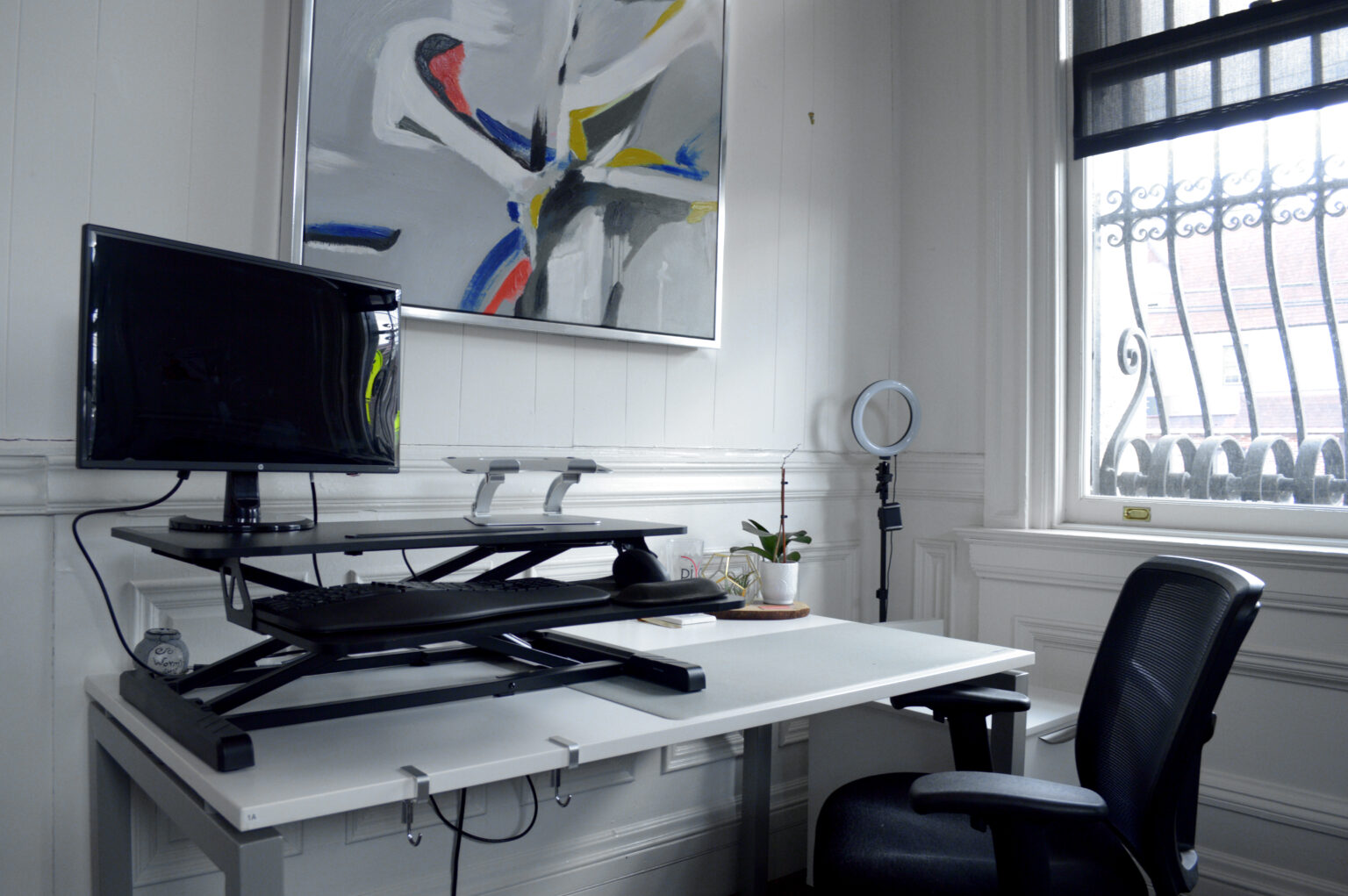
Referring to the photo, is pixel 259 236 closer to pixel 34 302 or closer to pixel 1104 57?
pixel 34 302

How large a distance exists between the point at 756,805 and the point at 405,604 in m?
1.40

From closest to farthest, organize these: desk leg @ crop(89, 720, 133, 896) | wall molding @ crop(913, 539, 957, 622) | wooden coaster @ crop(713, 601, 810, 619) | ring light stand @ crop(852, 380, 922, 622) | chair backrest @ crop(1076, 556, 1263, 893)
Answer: chair backrest @ crop(1076, 556, 1263, 893) < desk leg @ crop(89, 720, 133, 896) < wooden coaster @ crop(713, 601, 810, 619) < ring light stand @ crop(852, 380, 922, 622) < wall molding @ crop(913, 539, 957, 622)

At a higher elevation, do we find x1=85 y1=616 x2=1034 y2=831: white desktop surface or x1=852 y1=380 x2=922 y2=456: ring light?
x1=852 y1=380 x2=922 y2=456: ring light

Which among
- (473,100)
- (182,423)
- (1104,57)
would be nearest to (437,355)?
(473,100)

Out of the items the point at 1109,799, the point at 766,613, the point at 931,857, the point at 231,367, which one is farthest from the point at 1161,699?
the point at 231,367

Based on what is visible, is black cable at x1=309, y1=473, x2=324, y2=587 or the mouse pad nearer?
the mouse pad

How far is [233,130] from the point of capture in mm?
1743

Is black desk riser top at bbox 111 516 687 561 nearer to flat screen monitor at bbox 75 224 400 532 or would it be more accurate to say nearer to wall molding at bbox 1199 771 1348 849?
flat screen monitor at bbox 75 224 400 532

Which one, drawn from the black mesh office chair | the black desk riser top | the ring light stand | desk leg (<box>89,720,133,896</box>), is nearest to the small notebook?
the black desk riser top

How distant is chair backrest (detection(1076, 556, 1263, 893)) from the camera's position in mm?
1244

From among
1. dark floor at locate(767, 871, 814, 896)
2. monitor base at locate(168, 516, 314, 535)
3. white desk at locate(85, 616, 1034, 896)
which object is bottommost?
dark floor at locate(767, 871, 814, 896)

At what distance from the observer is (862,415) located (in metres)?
2.77

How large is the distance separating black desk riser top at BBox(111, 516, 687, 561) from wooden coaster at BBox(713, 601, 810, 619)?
1.70ft

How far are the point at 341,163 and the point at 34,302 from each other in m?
0.58
